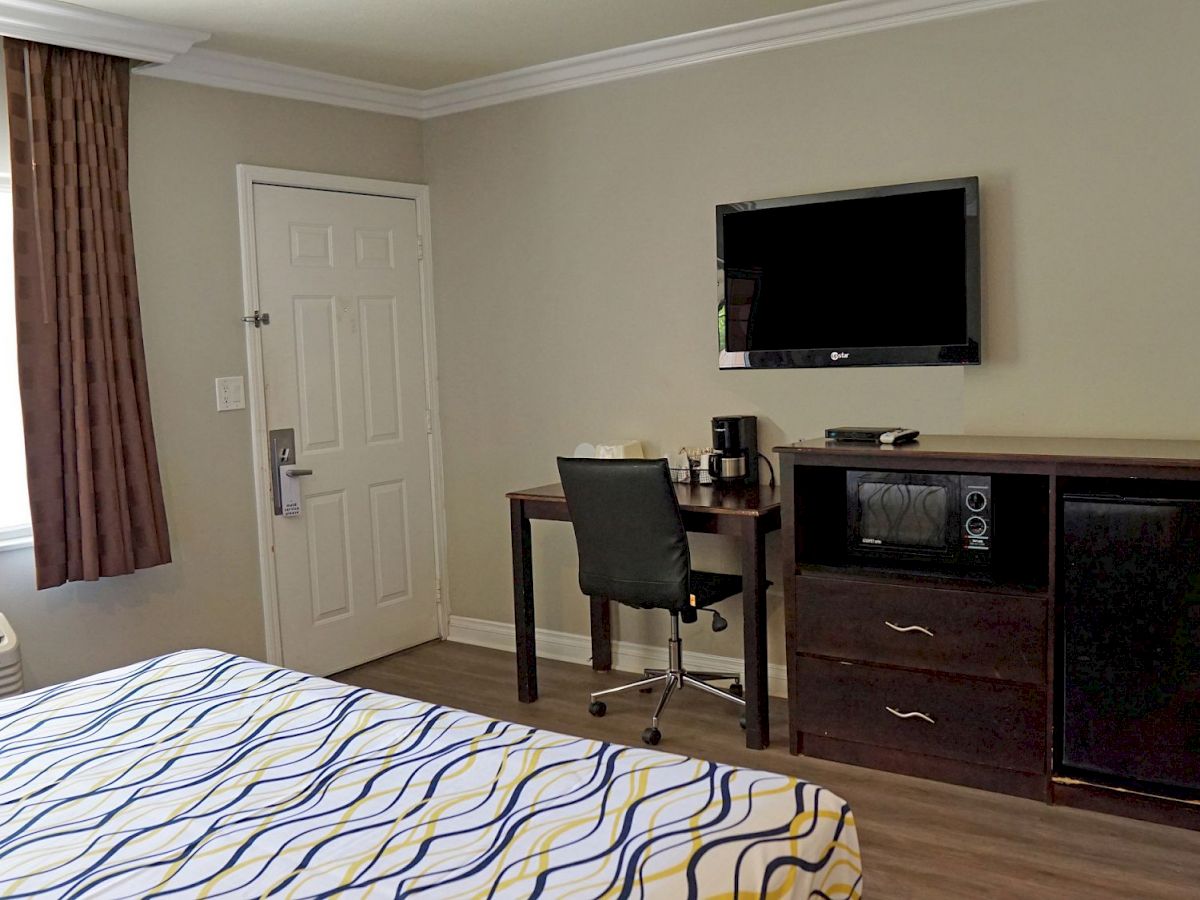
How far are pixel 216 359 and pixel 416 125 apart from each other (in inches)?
61.5

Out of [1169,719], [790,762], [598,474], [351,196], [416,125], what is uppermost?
[416,125]

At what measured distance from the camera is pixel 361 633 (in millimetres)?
4766

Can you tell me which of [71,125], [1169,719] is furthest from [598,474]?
[71,125]

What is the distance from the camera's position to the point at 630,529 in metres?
3.65

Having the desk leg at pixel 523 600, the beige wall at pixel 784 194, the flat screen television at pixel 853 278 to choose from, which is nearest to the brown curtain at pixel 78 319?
the desk leg at pixel 523 600

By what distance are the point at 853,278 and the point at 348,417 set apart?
2279 mm

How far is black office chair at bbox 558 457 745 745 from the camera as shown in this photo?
3.57 meters

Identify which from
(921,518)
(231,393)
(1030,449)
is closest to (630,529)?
(921,518)

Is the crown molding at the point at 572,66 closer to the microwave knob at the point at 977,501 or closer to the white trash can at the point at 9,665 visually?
the microwave knob at the point at 977,501

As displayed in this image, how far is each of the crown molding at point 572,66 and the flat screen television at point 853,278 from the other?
0.60m

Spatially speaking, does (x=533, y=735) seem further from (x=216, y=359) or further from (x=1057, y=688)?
(x=216, y=359)

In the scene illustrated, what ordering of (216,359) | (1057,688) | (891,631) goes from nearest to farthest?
(1057,688)
(891,631)
(216,359)

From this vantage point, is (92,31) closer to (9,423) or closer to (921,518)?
(9,423)

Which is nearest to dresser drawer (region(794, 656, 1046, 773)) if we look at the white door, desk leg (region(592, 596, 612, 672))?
desk leg (region(592, 596, 612, 672))
